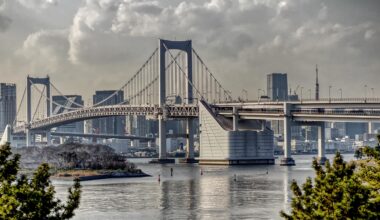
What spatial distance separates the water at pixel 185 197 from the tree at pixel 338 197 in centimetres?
2089

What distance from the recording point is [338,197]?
1019 inches

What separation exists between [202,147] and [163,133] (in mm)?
14392

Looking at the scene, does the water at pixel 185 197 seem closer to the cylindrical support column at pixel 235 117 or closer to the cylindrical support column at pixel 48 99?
the cylindrical support column at pixel 235 117

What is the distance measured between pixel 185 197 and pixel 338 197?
1533 inches

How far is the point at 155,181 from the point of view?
3327 inches

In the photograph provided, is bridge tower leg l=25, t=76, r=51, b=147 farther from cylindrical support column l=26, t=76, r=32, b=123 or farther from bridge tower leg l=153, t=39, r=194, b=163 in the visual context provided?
bridge tower leg l=153, t=39, r=194, b=163

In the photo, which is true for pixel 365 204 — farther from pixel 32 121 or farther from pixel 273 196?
pixel 32 121

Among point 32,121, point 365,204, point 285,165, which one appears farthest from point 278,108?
point 365,204

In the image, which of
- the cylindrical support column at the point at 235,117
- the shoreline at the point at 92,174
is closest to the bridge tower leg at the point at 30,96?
the cylindrical support column at the point at 235,117

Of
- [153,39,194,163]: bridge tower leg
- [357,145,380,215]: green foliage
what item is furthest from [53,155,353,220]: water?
[153,39,194,163]: bridge tower leg

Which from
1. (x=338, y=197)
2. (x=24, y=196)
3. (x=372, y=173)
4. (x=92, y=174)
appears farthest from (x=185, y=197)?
(x=338, y=197)

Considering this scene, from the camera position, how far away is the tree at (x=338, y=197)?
25312 mm

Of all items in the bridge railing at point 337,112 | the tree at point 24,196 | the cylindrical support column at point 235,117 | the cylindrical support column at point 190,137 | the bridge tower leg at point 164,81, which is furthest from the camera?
the cylindrical support column at point 190,137

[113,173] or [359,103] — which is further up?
[359,103]
